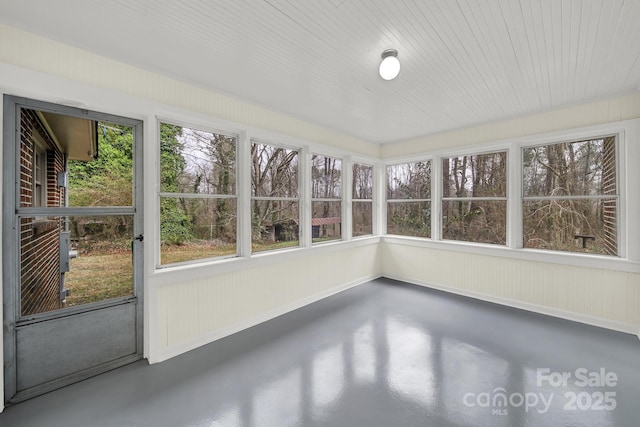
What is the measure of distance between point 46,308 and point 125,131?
5.26ft

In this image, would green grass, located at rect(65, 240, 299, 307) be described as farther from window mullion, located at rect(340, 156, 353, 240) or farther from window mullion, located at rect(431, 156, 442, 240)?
window mullion, located at rect(431, 156, 442, 240)

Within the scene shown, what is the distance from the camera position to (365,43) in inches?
82.1

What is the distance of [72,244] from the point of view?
A: 7.45ft

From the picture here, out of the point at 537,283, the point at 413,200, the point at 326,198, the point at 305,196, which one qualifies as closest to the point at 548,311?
the point at 537,283

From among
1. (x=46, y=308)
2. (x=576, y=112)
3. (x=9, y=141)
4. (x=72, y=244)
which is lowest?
(x=46, y=308)

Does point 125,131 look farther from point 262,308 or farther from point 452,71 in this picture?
point 452,71

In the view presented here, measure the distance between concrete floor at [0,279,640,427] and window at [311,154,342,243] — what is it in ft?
5.08

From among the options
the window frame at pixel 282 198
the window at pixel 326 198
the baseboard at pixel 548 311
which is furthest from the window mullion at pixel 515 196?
the window frame at pixel 282 198

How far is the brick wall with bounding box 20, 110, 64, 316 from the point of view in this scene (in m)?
2.06

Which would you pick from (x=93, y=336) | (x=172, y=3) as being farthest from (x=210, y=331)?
(x=172, y=3)

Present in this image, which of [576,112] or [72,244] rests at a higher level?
[576,112]

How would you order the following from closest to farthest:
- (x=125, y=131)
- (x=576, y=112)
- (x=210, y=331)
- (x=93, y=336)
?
(x=93, y=336) < (x=125, y=131) < (x=210, y=331) < (x=576, y=112)

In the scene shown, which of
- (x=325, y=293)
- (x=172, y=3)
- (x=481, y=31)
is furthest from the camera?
(x=325, y=293)

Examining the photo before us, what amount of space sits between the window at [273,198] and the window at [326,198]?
0.37 metres
